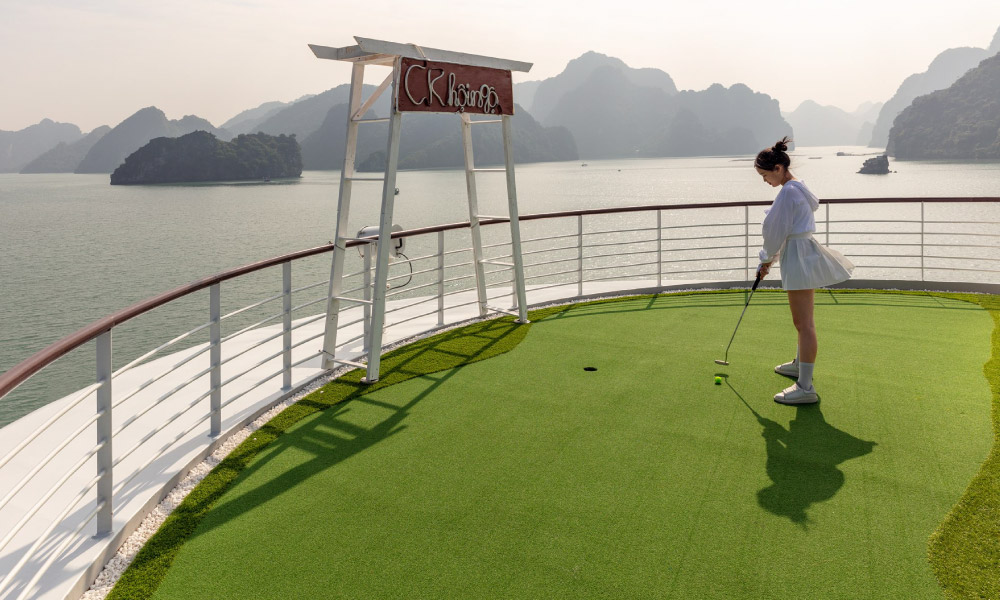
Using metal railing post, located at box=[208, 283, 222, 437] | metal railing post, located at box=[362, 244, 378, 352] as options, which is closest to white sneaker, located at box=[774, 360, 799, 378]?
metal railing post, located at box=[362, 244, 378, 352]

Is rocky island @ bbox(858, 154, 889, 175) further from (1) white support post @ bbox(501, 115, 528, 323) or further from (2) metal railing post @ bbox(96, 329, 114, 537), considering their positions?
(2) metal railing post @ bbox(96, 329, 114, 537)

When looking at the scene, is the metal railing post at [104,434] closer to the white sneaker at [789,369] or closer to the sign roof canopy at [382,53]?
the sign roof canopy at [382,53]

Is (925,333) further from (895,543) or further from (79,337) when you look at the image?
(79,337)

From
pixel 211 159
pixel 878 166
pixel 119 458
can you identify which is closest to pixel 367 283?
pixel 119 458

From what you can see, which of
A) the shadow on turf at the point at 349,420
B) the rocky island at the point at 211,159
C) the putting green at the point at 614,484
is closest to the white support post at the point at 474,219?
the shadow on turf at the point at 349,420

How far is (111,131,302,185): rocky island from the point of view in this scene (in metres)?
113

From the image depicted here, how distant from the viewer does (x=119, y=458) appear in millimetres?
2936

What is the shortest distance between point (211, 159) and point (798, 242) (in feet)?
403

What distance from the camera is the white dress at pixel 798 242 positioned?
158 inches

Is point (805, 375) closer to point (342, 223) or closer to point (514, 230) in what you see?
point (514, 230)

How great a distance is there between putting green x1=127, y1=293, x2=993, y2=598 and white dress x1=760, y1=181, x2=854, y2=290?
0.82 metres

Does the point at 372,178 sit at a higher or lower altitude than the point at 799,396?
higher

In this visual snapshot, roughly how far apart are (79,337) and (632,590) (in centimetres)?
224

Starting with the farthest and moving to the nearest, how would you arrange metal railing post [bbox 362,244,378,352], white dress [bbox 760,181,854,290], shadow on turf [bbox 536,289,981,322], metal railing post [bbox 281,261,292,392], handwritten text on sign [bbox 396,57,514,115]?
shadow on turf [bbox 536,289,981,322], metal railing post [bbox 362,244,378,352], handwritten text on sign [bbox 396,57,514,115], metal railing post [bbox 281,261,292,392], white dress [bbox 760,181,854,290]
